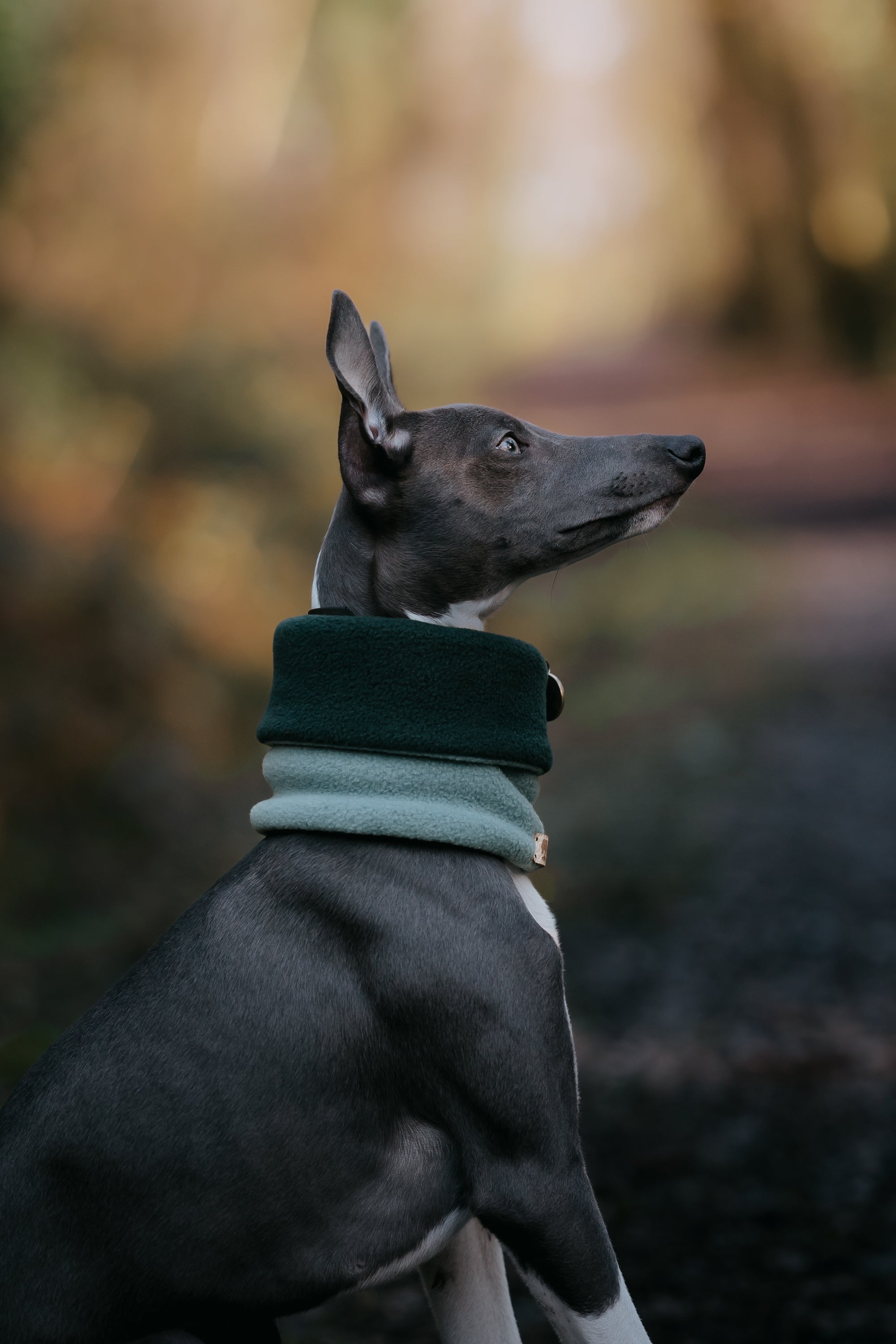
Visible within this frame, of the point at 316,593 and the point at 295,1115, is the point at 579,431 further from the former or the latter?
the point at 295,1115

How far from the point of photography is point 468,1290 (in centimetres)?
236


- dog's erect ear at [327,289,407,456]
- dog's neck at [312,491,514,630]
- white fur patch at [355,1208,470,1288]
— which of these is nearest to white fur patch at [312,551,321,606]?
dog's neck at [312,491,514,630]

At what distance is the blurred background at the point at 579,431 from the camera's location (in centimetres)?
457

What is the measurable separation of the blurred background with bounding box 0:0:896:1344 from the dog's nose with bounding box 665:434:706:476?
1.94 meters

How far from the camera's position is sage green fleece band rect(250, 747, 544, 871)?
211 cm

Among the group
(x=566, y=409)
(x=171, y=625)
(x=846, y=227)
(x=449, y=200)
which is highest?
(x=846, y=227)

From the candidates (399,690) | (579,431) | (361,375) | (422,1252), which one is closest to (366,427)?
(361,375)

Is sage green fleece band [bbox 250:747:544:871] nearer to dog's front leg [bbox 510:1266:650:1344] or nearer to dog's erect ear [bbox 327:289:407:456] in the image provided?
dog's erect ear [bbox 327:289:407:456]

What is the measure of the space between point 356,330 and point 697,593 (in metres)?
10.6

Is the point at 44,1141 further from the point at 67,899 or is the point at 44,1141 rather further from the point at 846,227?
the point at 846,227

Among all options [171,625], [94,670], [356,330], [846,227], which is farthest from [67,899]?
[846,227]

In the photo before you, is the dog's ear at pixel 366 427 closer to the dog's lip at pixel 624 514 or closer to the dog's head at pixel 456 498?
the dog's head at pixel 456 498

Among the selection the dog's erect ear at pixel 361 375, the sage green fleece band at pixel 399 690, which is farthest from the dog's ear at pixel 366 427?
the sage green fleece band at pixel 399 690

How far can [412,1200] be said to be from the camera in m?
2.08
